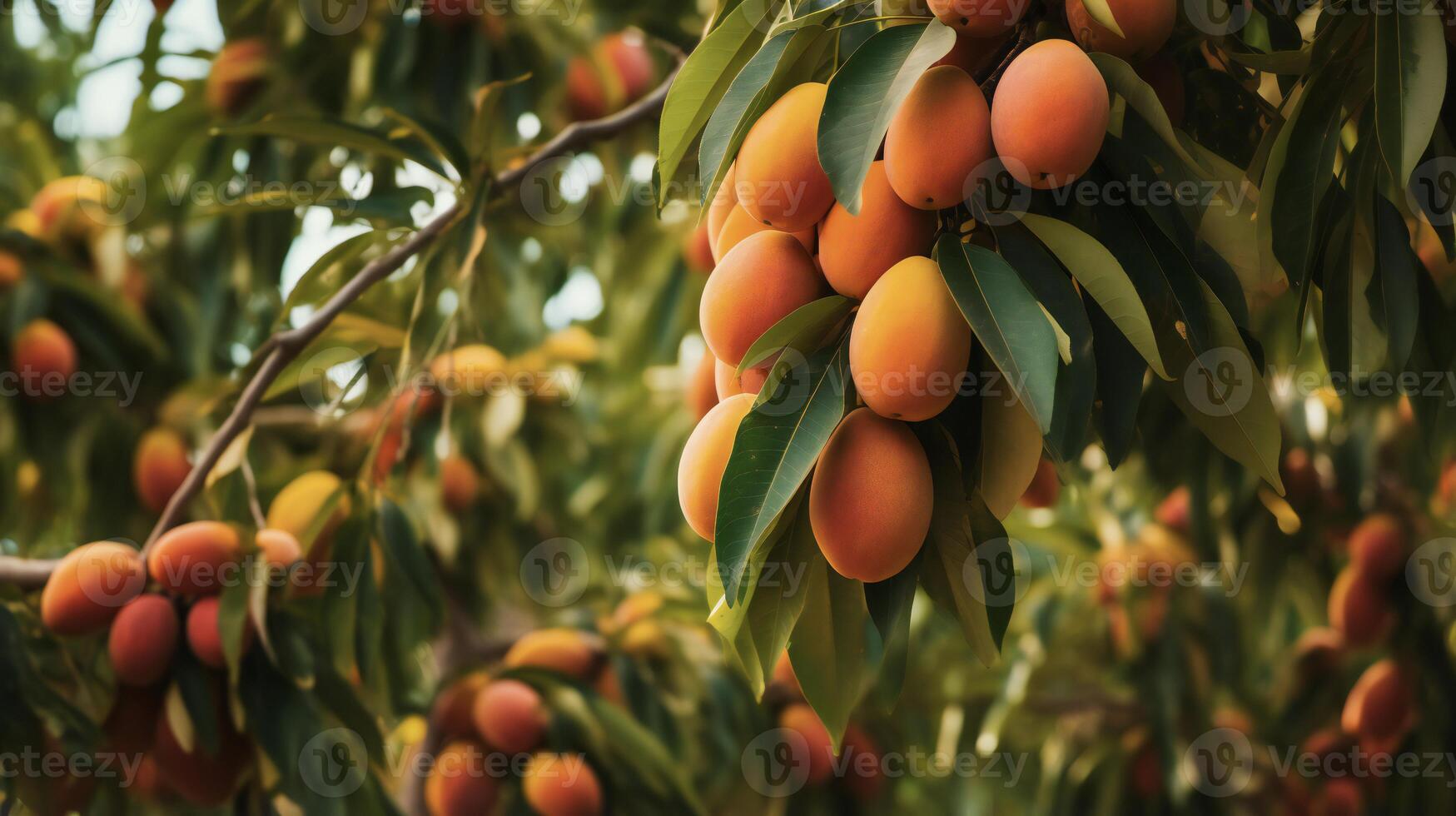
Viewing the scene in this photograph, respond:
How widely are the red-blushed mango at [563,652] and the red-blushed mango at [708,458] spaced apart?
1.28 metres

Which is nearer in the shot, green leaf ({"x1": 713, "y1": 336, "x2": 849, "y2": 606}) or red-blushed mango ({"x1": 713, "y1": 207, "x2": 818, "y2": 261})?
green leaf ({"x1": 713, "y1": 336, "x2": 849, "y2": 606})

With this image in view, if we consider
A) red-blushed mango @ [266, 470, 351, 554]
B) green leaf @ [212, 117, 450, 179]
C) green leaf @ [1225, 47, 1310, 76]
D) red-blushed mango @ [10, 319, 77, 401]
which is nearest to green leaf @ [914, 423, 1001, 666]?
green leaf @ [1225, 47, 1310, 76]

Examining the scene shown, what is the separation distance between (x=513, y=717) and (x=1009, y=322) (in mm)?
1365

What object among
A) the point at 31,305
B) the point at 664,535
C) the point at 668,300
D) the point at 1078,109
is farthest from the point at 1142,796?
the point at 31,305

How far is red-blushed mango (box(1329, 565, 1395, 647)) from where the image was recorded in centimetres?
205

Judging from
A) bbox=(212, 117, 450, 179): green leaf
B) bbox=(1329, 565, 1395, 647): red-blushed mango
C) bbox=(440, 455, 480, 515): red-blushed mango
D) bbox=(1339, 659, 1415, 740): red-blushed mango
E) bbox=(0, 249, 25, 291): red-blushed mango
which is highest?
bbox=(212, 117, 450, 179): green leaf

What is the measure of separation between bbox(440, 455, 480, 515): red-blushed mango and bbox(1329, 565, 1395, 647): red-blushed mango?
5.05 ft

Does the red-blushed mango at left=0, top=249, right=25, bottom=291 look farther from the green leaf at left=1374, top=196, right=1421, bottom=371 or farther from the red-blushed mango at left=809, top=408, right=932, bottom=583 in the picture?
the green leaf at left=1374, top=196, right=1421, bottom=371

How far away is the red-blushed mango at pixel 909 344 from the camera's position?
0.66m

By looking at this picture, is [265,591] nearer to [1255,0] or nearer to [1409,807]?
[1255,0]

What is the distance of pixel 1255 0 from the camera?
2.94ft

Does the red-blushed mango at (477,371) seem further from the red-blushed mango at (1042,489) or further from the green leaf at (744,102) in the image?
the green leaf at (744,102)

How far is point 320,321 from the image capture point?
49.2 inches

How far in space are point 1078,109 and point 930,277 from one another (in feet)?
0.41
